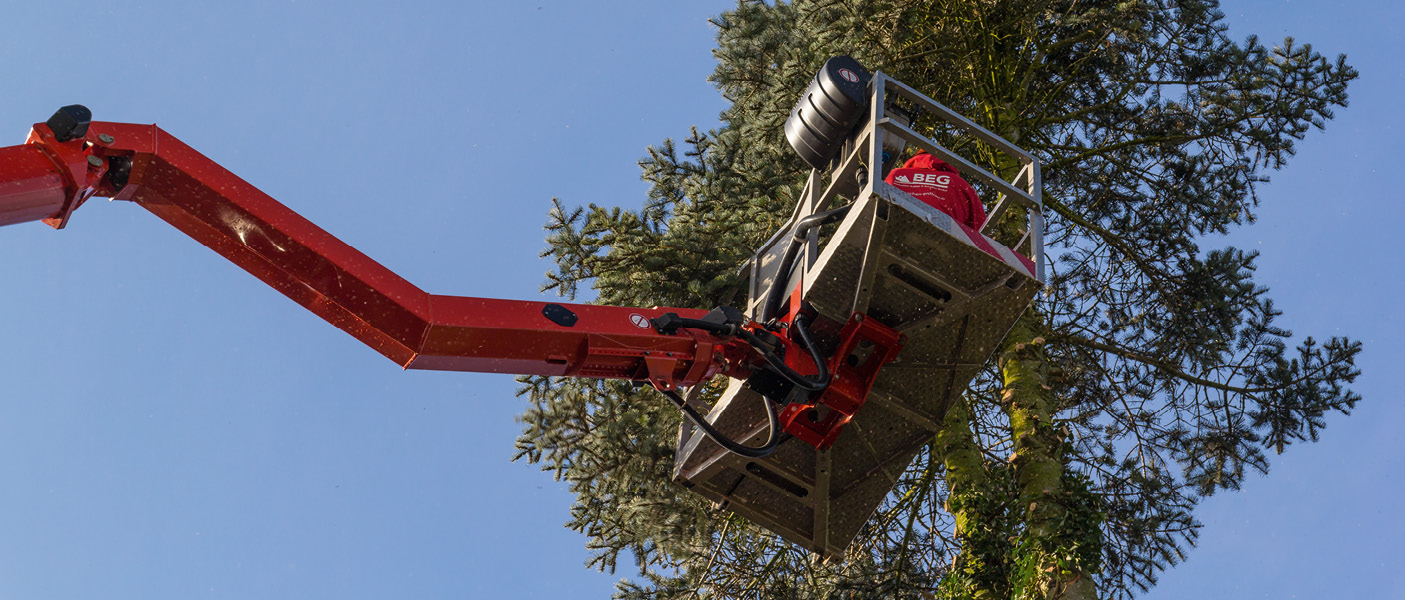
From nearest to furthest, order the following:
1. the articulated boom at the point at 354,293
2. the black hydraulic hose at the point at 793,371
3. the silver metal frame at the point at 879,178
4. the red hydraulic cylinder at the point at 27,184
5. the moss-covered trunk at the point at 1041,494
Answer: the red hydraulic cylinder at the point at 27,184 → the articulated boom at the point at 354,293 → the black hydraulic hose at the point at 793,371 → the silver metal frame at the point at 879,178 → the moss-covered trunk at the point at 1041,494

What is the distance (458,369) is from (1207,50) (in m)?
8.13

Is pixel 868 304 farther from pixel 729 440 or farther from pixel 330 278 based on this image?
pixel 330 278

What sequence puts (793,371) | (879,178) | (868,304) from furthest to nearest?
(868,304) < (793,371) < (879,178)

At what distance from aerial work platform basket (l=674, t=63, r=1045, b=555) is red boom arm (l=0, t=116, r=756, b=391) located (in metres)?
0.83

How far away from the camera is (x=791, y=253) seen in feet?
25.9

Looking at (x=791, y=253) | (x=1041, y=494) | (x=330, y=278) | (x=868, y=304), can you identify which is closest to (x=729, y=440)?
(x=868, y=304)

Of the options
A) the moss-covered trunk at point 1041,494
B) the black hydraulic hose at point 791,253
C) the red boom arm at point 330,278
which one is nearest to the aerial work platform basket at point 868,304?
the black hydraulic hose at point 791,253

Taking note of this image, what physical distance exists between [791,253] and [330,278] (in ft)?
8.73

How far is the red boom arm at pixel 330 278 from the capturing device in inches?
243

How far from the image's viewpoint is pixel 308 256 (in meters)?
6.56

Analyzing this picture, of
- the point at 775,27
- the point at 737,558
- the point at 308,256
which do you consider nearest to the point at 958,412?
the point at 737,558

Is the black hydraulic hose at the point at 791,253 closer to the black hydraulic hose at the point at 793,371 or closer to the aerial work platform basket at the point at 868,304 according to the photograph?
the aerial work platform basket at the point at 868,304

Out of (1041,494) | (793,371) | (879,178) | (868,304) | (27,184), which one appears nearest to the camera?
(27,184)

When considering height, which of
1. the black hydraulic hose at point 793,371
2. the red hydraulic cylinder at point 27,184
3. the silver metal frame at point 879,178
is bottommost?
the red hydraulic cylinder at point 27,184
